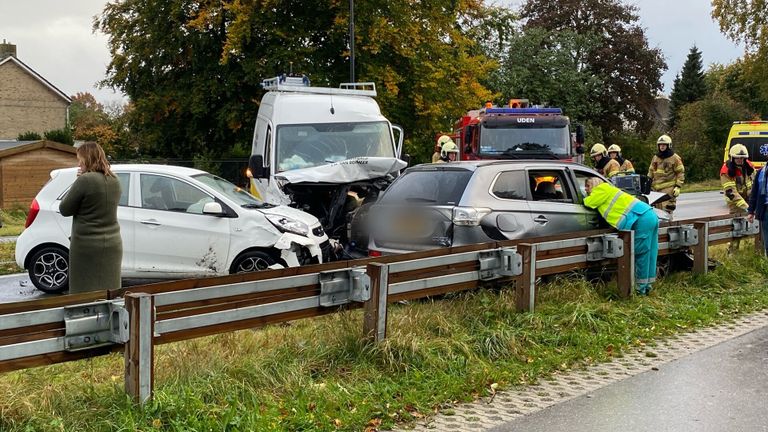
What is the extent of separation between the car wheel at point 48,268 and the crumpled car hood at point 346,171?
325 cm

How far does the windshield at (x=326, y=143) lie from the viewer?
12.2m

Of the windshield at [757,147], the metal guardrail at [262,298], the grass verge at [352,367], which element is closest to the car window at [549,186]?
the metal guardrail at [262,298]

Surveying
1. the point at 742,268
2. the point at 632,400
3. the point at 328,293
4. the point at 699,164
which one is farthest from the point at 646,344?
the point at 699,164

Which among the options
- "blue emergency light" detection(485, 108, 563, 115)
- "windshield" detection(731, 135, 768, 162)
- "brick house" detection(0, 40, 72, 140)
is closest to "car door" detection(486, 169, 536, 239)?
"blue emergency light" detection(485, 108, 563, 115)

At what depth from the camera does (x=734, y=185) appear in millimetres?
12555

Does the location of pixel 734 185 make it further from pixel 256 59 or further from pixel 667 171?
pixel 256 59

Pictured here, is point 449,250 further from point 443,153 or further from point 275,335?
point 443,153

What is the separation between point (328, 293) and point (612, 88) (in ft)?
152

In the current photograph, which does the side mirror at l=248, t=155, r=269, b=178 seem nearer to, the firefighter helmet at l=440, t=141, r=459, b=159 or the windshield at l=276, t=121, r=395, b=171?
the windshield at l=276, t=121, r=395, b=171

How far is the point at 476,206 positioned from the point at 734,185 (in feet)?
20.9

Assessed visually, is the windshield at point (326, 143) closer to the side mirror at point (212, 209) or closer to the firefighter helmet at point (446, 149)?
the firefighter helmet at point (446, 149)

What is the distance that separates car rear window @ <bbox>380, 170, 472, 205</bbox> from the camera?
27.3 ft

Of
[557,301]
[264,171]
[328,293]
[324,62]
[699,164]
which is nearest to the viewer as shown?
[328,293]

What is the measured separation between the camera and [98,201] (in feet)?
20.7
